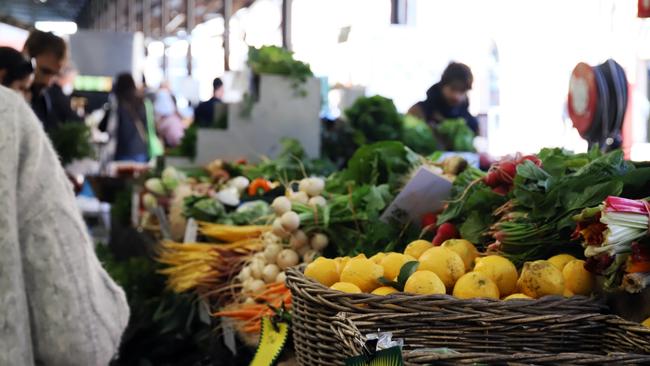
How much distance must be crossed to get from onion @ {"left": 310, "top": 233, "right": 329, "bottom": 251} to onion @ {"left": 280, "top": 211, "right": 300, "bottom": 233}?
0.26 ft

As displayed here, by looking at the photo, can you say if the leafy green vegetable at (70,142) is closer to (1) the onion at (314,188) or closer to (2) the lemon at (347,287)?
(1) the onion at (314,188)

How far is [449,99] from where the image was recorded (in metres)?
6.38

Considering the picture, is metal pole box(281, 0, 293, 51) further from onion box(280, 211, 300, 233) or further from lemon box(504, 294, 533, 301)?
lemon box(504, 294, 533, 301)

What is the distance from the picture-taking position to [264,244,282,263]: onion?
3002 mm

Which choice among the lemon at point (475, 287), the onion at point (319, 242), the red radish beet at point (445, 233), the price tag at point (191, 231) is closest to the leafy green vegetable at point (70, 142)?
the price tag at point (191, 231)

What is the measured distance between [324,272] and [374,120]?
3603 millimetres

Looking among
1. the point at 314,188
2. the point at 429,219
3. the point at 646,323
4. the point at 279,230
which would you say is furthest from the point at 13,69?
the point at 646,323

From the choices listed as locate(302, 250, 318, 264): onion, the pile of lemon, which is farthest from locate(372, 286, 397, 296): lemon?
locate(302, 250, 318, 264): onion

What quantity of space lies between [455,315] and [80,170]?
4.16 metres

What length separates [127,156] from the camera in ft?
30.9

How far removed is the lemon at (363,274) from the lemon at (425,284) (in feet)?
0.41

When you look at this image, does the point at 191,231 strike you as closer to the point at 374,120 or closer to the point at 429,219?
the point at 429,219

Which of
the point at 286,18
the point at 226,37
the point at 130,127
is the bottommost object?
the point at 130,127

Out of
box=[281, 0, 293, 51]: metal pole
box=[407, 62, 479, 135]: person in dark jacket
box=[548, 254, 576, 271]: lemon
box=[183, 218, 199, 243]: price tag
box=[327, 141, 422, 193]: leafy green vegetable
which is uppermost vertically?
box=[281, 0, 293, 51]: metal pole
